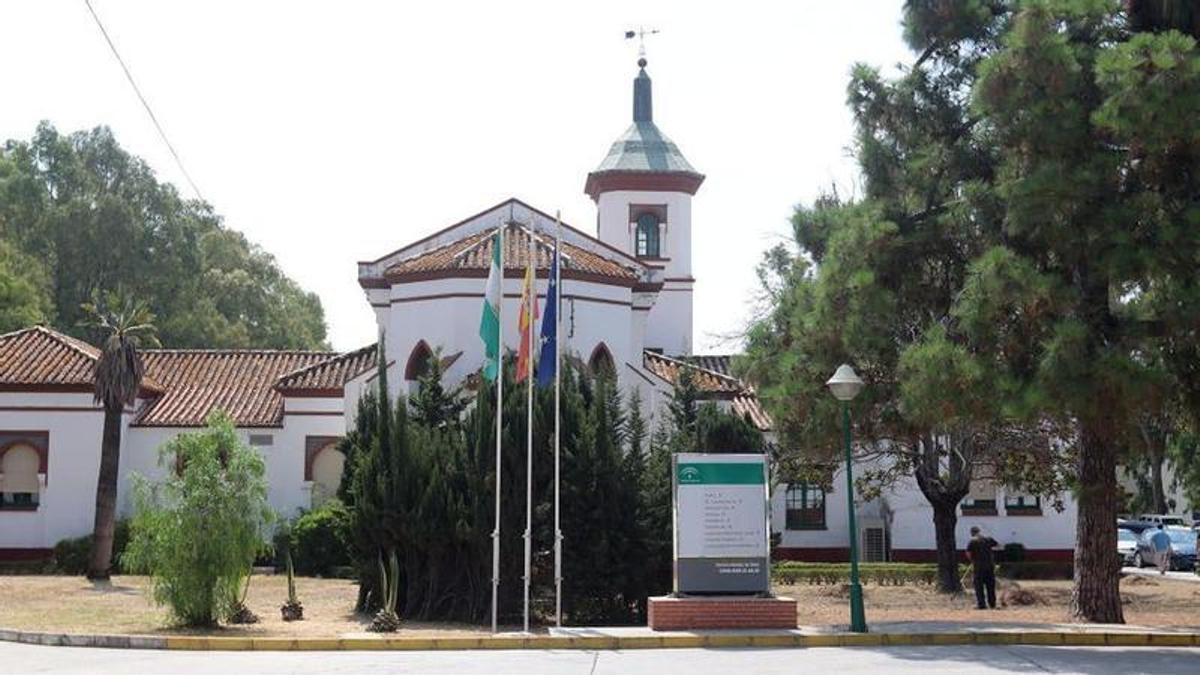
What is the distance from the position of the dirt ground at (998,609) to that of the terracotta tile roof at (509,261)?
9.83 metres

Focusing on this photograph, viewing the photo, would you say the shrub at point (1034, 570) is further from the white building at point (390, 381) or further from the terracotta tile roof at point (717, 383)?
the terracotta tile roof at point (717, 383)

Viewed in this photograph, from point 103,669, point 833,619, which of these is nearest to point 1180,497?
point 833,619

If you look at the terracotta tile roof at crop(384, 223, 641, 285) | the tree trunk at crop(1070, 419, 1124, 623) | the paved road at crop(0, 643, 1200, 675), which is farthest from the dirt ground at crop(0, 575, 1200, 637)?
the terracotta tile roof at crop(384, 223, 641, 285)

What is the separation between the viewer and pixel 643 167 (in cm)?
5384

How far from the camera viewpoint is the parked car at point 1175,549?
49875mm

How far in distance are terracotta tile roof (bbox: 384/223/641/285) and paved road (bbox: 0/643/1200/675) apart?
17.9 metres

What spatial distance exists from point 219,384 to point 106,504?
1097cm

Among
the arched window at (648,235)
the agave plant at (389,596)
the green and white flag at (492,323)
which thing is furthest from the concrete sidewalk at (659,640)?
the arched window at (648,235)

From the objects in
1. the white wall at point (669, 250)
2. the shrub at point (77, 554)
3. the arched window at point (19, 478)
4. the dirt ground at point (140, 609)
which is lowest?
the dirt ground at point (140, 609)

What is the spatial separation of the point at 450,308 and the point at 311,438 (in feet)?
31.9

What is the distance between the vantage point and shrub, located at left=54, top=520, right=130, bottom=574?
4078 centimetres

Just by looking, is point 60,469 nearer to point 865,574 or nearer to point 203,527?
point 203,527

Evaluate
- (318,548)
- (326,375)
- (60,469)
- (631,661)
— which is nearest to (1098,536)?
(631,661)

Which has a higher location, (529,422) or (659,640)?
(529,422)
